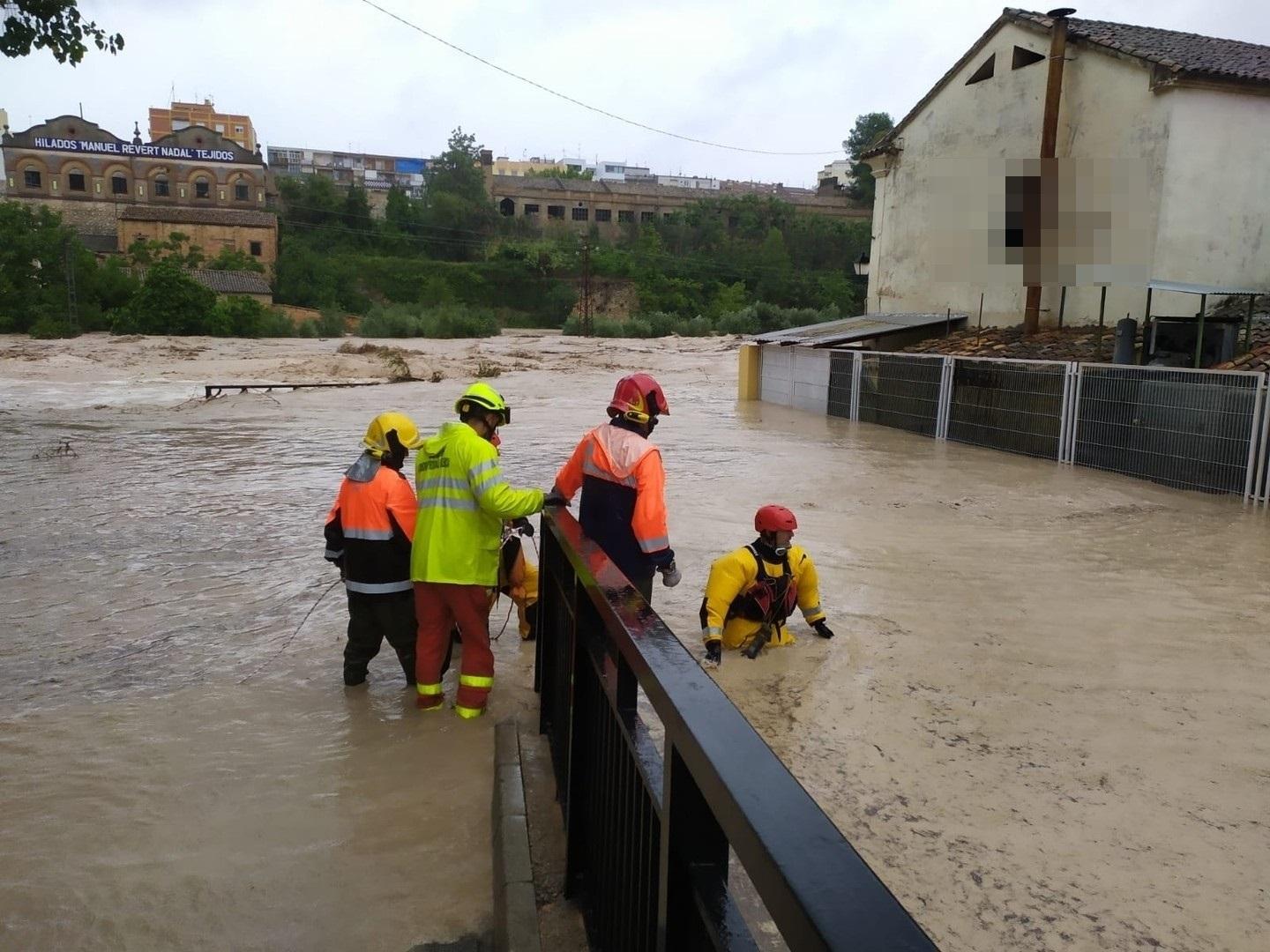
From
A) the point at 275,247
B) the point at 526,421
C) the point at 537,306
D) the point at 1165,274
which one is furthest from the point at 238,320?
the point at 1165,274

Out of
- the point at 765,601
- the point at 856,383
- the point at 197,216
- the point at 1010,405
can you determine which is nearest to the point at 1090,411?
the point at 1010,405

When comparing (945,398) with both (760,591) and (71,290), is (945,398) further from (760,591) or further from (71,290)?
(71,290)

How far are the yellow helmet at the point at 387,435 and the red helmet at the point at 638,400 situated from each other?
37.0 inches

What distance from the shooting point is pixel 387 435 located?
181 inches

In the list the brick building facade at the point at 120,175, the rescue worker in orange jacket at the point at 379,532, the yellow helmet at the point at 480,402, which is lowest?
the rescue worker in orange jacket at the point at 379,532

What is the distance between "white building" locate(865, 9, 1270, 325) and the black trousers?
14645 mm

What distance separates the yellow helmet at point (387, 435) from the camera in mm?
4578

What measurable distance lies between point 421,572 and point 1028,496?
7886 millimetres

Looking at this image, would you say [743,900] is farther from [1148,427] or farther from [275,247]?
[275,247]

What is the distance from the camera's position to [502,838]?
10.3 feet

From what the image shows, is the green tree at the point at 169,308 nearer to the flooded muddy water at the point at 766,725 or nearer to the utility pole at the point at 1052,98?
the utility pole at the point at 1052,98

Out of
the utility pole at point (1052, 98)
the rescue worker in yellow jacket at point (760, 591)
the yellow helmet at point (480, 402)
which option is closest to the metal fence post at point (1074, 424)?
the utility pole at point (1052, 98)

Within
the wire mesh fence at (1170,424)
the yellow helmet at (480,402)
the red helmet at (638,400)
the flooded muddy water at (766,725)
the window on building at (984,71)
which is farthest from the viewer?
the window on building at (984,71)

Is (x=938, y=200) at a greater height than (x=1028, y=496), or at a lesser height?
greater
